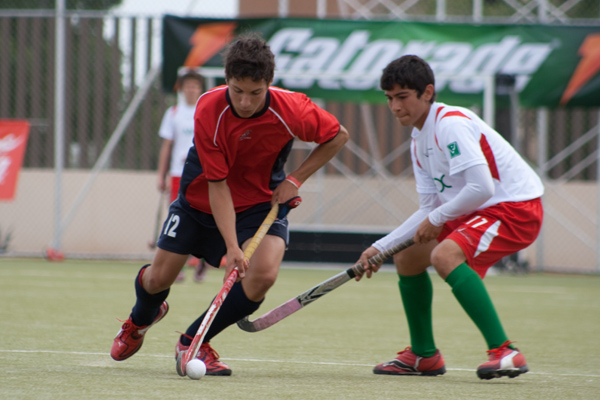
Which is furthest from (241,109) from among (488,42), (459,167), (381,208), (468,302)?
(381,208)

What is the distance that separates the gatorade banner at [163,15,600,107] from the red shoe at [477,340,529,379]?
6559 millimetres

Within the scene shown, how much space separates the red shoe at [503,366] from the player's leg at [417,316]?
388 mm

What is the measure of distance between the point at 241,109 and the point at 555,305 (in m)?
4.22

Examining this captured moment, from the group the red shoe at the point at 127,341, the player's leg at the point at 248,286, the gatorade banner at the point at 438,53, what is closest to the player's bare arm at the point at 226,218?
the player's leg at the point at 248,286

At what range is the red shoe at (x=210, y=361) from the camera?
3562mm

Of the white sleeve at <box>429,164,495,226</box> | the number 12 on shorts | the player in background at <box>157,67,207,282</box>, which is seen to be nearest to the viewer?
the white sleeve at <box>429,164,495,226</box>

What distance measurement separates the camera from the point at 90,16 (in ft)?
33.4

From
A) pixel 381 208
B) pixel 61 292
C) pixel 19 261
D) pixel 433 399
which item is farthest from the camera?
pixel 381 208

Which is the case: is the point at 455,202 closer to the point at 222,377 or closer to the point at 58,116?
the point at 222,377

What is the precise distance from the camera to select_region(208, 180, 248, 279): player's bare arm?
11.5 ft

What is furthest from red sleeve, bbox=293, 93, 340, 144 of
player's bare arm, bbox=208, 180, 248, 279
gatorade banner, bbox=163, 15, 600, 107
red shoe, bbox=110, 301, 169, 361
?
gatorade banner, bbox=163, 15, 600, 107

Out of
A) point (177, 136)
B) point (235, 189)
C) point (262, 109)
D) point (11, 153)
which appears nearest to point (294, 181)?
point (235, 189)

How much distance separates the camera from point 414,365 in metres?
3.86

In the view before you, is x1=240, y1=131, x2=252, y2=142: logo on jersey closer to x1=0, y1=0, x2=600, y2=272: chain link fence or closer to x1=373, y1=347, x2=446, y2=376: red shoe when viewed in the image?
x1=373, y1=347, x2=446, y2=376: red shoe
